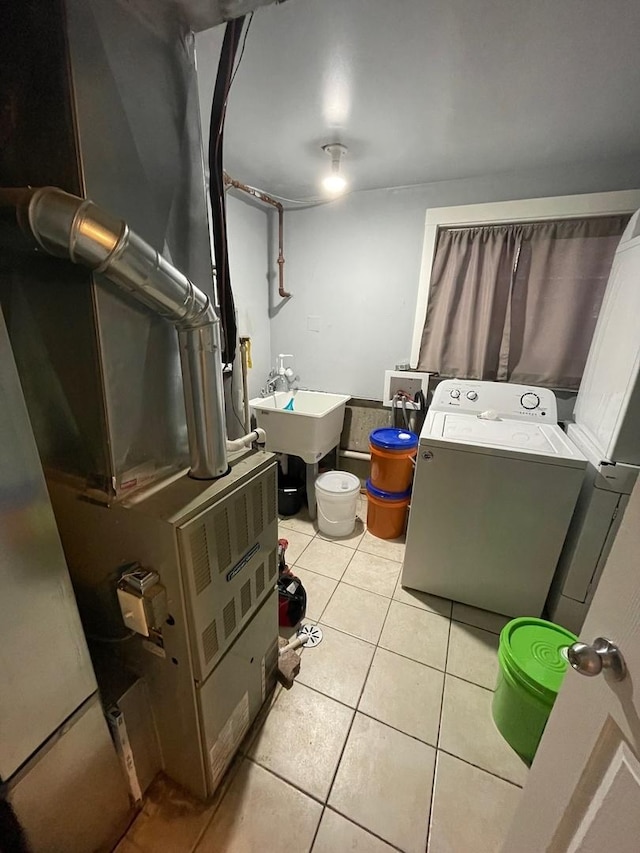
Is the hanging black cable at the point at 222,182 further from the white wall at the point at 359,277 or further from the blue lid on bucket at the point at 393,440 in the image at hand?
the white wall at the point at 359,277

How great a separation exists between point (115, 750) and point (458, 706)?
1.23 m

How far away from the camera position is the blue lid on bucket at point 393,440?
215cm

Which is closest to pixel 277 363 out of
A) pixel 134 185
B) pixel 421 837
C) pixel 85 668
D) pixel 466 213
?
pixel 466 213

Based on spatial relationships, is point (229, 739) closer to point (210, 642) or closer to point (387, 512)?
point (210, 642)

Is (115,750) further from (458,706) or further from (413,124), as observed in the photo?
(413,124)

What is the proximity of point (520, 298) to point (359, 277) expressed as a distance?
1.12 metres

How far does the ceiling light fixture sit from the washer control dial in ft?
5.71

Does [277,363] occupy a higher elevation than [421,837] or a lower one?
higher

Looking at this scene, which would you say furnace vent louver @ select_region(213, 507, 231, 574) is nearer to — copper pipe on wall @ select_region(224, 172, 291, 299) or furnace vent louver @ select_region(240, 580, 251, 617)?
furnace vent louver @ select_region(240, 580, 251, 617)

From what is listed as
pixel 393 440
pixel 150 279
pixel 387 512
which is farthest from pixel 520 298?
pixel 150 279

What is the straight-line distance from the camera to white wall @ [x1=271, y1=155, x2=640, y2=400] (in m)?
2.27

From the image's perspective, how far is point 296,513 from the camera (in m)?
2.62

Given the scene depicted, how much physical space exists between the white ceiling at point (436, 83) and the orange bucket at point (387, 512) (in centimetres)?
200

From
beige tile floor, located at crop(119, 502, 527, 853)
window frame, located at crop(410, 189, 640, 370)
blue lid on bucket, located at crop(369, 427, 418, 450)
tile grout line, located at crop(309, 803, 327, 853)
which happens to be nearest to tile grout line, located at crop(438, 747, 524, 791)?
beige tile floor, located at crop(119, 502, 527, 853)
